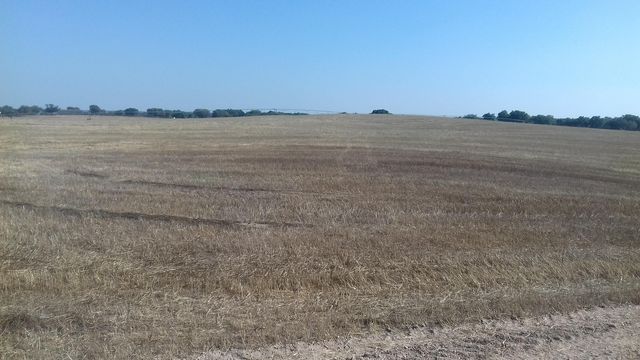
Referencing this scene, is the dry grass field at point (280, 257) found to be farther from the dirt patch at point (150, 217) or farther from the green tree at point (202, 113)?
the green tree at point (202, 113)

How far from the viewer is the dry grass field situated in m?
5.80

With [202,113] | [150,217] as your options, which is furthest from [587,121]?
[150,217]

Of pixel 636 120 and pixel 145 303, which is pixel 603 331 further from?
pixel 636 120

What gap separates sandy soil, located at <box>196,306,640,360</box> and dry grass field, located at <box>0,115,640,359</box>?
21cm

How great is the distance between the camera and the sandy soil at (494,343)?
5.29 meters

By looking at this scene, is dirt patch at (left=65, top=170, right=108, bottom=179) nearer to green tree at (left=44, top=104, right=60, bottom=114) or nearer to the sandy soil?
the sandy soil

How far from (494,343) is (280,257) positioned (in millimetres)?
3433

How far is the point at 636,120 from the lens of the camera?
8025cm

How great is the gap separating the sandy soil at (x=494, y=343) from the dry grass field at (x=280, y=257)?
0.21 m

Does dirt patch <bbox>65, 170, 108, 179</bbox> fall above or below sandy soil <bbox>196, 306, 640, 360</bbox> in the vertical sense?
below

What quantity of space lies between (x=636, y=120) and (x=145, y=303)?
87.0 m

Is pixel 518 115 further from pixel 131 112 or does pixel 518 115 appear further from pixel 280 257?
pixel 280 257

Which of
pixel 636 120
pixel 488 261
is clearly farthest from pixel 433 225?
pixel 636 120

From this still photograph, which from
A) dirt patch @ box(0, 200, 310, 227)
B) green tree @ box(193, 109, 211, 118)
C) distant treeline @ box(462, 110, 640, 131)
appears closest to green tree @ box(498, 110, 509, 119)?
distant treeline @ box(462, 110, 640, 131)
